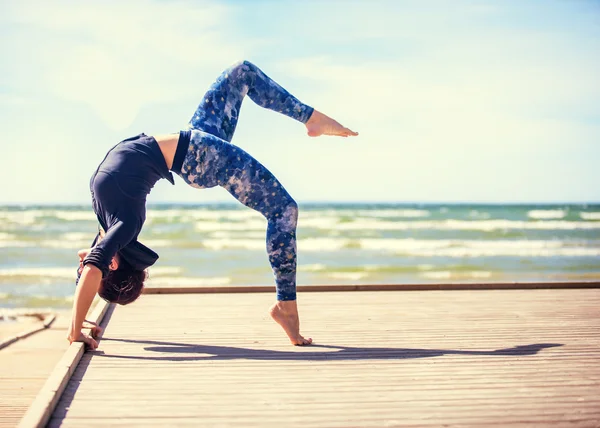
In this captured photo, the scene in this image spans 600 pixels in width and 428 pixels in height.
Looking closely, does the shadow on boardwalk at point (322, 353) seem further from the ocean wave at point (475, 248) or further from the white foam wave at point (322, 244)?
the white foam wave at point (322, 244)

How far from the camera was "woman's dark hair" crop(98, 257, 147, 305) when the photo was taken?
11.2ft

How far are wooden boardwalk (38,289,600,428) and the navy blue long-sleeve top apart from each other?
0.50 m

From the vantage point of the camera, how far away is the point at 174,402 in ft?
7.64

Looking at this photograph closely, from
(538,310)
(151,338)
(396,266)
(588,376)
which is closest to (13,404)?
(151,338)

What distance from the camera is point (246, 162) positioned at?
3236 millimetres

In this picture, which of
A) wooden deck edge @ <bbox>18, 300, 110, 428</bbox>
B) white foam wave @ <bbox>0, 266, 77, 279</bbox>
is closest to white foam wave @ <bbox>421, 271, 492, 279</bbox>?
white foam wave @ <bbox>0, 266, 77, 279</bbox>

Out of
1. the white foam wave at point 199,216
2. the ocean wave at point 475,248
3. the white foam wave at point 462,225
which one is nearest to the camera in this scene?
the ocean wave at point 475,248

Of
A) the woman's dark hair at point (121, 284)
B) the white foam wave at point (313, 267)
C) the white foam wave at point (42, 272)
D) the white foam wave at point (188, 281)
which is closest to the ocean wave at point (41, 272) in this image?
the white foam wave at point (42, 272)

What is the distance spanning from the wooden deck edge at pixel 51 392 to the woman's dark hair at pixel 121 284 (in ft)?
1.25

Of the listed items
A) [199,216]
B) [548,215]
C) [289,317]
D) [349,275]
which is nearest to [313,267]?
[349,275]

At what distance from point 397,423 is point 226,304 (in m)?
2.81

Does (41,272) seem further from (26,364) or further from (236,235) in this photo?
(236,235)

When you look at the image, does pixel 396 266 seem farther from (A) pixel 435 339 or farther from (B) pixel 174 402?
(B) pixel 174 402

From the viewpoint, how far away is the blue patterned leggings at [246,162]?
3.21 meters
